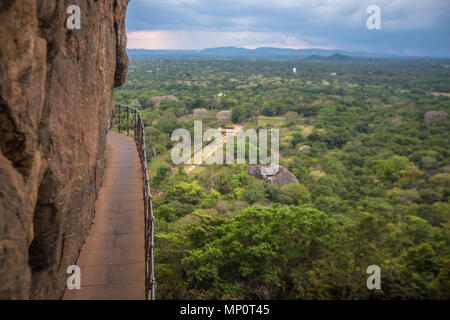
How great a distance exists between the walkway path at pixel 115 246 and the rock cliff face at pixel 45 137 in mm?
384

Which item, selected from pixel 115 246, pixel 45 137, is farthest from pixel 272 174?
pixel 45 137

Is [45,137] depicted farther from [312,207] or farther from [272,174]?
[272,174]

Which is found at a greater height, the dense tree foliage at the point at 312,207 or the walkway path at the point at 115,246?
the walkway path at the point at 115,246

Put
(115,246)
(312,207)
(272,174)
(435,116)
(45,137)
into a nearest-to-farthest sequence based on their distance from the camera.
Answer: (45,137) → (115,246) → (312,207) → (272,174) → (435,116)

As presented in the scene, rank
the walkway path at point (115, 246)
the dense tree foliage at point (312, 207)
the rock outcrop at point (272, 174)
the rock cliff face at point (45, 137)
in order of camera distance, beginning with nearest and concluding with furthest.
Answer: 1. the rock cliff face at point (45, 137)
2. the walkway path at point (115, 246)
3. the dense tree foliage at point (312, 207)
4. the rock outcrop at point (272, 174)

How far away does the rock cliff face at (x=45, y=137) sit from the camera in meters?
3.44

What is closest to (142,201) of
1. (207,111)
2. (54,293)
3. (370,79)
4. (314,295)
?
(54,293)

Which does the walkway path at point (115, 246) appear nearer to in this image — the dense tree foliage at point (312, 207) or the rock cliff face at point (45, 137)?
the rock cliff face at point (45, 137)

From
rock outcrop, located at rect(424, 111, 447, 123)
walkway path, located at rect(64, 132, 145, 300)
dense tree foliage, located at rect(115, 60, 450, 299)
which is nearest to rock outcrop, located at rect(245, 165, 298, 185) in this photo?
dense tree foliage, located at rect(115, 60, 450, 299)

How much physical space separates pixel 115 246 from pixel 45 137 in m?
3.57

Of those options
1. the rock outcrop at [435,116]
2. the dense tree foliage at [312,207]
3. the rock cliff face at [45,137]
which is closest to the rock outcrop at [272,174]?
the dense tree foliage at [312,207]

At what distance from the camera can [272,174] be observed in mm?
42812

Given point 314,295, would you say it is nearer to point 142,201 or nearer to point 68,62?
point 142,201

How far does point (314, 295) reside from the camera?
533 inches
